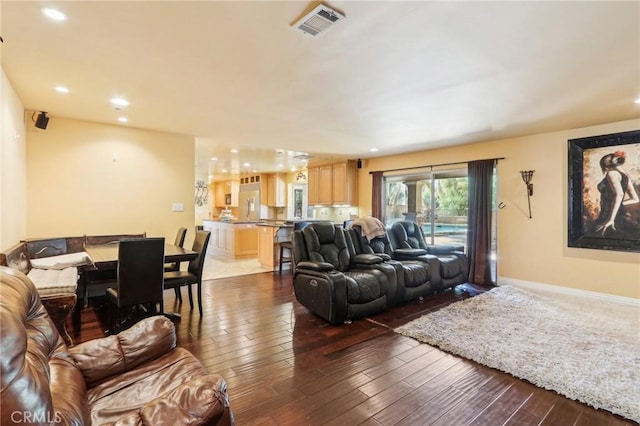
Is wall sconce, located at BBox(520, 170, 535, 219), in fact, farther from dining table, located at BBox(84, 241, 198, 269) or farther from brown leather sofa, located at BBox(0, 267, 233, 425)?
brown leather sofa, located at BBox(0, 267, 233, 425)

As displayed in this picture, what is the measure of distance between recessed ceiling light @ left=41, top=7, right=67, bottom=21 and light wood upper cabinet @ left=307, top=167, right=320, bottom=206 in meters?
6.31

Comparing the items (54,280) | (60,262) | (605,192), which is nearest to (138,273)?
(54,280)

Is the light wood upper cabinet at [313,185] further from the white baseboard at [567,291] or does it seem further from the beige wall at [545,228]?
the white baseboard at [567,291]

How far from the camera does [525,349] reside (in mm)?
2762

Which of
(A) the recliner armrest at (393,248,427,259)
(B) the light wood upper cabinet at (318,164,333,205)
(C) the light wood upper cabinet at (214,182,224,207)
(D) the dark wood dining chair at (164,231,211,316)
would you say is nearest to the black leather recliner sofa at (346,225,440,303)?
(A) the recliner armrest at (393,248,427,259)

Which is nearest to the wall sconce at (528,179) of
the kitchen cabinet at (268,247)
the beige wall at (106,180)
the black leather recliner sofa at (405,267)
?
the black leather recliner sofa at (405,267)

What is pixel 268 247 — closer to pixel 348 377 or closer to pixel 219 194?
pixel 348 377

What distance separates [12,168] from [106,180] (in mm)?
1387

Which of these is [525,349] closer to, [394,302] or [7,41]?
[394,302]

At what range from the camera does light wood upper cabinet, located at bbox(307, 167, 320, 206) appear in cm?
807

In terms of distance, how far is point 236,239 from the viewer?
25.1 ft

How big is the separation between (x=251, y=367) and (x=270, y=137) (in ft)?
12.6

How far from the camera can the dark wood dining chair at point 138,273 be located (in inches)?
112

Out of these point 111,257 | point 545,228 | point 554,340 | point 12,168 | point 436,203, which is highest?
point 12,168
